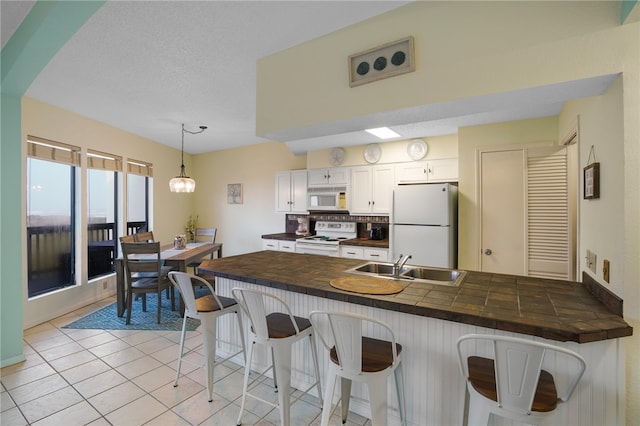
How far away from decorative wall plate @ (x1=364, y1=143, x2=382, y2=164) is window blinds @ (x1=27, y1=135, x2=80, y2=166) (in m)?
4.02

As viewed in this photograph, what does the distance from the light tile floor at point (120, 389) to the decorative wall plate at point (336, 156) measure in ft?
10.0

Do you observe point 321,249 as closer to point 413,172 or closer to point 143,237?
point 413,172

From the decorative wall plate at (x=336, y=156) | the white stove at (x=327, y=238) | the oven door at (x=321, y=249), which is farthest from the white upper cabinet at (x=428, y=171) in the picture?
the oven door at (x=321, y=249)

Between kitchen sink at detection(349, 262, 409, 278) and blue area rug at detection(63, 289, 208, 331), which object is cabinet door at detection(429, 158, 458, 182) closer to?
kitchen sink at detection(349, 262, 409, 278)

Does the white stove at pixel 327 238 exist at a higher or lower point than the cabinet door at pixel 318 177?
lower

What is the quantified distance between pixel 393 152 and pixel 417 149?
0.35 m

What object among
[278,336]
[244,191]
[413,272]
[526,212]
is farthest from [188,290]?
[244,191]

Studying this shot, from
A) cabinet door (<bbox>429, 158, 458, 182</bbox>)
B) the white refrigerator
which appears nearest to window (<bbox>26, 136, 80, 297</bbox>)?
the white refrigerator

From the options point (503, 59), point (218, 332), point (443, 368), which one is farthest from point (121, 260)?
point (503, 59)

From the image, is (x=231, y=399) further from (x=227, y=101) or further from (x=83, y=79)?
(x=83, y=79)

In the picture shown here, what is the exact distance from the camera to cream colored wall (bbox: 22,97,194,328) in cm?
345

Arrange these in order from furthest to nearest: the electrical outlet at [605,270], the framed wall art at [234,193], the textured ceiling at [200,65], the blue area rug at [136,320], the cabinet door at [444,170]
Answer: the framed wall art at [234,193]
the cabinet door at [444,170]
the blue area rug at [136,320]
the textured ceiling at [200,65]
the electrical outlet at [605,270]

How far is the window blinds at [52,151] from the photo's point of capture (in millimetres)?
3445

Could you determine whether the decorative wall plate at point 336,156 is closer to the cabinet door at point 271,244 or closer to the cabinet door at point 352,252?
the cabinet door at point 352,252
